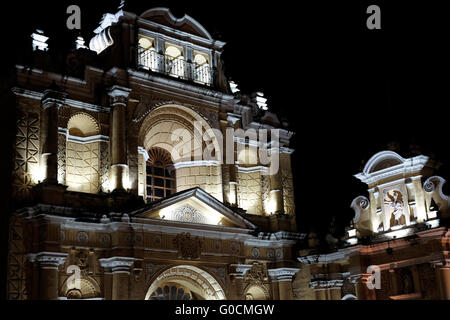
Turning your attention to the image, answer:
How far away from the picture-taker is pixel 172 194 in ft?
87.1

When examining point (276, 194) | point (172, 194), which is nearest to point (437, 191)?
point (276, 194)

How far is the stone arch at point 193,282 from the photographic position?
27062 mm

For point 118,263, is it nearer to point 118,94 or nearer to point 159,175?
point 159,175

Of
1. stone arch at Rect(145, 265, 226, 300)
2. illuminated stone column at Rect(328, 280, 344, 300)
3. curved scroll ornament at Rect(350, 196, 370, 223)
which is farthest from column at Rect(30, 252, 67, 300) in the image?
curved scroll ornament at Rect(350, 196, 370, 223)

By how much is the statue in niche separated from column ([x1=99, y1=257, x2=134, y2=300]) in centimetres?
1089

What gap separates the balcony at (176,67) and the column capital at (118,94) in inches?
90.4

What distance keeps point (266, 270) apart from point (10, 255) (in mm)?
12239

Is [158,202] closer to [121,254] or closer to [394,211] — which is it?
[121,254]

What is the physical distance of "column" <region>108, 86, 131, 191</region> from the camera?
26328 mm

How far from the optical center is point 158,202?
25797 mm

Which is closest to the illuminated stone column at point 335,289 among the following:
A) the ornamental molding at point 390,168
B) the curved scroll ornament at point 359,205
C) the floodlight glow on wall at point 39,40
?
the curved scroll ornament at point 359,205

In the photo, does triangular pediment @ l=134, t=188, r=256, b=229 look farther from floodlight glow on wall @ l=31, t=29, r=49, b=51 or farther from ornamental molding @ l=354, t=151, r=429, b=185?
floodlight glow on wall @ l=31, t=29, r=49, b=51

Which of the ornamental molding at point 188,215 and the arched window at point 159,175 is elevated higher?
the arched window at point 159,175

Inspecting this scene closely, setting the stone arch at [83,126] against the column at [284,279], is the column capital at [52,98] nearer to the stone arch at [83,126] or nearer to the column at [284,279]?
the stone arch at [83,126]
